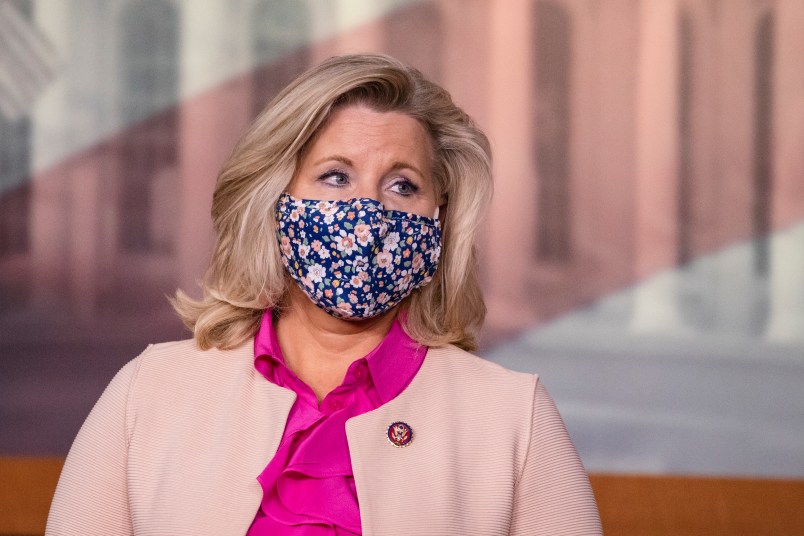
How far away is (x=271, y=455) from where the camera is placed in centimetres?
187

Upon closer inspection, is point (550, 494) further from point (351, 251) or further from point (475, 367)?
point (351, 251)

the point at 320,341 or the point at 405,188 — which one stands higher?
the point at 405,188

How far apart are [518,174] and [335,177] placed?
196cm

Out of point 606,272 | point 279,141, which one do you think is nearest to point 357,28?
point 606,272

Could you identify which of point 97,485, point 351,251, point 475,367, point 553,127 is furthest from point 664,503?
point 97,485

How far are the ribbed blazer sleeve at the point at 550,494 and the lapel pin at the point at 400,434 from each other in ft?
0.66

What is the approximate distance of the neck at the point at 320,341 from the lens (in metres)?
2.03

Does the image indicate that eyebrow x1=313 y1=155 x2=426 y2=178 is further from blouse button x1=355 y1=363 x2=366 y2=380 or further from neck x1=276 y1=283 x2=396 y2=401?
blouse button x1=355 y1=363 x2=366 y2=380

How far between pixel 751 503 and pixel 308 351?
194 centimetres

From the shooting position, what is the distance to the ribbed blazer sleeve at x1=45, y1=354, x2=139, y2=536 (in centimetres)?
190

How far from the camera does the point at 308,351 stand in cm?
205

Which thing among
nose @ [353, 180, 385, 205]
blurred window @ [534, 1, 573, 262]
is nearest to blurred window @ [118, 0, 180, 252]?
blurred window @ [534, 1, 573, 262]

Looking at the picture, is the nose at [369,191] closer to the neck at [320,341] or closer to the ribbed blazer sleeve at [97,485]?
the neck at [320,341]

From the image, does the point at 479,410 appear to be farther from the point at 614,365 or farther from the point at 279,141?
the point at 614,365
